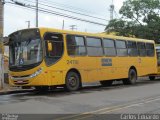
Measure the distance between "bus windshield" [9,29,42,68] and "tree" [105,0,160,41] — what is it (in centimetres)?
2882

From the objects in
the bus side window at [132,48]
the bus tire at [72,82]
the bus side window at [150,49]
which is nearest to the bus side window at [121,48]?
the bus side window at [132,48]

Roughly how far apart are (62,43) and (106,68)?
424 cm

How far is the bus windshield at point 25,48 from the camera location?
17266mm

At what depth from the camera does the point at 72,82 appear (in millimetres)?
18734

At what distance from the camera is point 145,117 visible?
1048 centimetres

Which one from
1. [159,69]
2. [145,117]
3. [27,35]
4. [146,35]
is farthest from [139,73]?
[146,35]

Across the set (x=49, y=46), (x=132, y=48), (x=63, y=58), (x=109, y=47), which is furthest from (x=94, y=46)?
(x=132, y=48)

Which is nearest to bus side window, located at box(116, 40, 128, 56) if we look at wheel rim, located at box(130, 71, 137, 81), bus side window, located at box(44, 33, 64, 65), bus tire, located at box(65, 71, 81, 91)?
wheel rim, located at box(130, 71, 137, 81)

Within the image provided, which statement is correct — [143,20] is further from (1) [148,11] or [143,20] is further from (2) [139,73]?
(2) [139,73]

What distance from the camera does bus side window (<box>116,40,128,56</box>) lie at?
23.0 meters

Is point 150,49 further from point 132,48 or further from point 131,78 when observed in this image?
point 131,78

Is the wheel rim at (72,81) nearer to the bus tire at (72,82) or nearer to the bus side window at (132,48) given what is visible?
the bus tire at (72,82)

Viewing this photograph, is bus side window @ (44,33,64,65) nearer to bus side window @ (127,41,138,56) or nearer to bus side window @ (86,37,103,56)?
bus side window @ (86,37,103,56)

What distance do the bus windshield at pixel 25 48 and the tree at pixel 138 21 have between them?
28.8m
